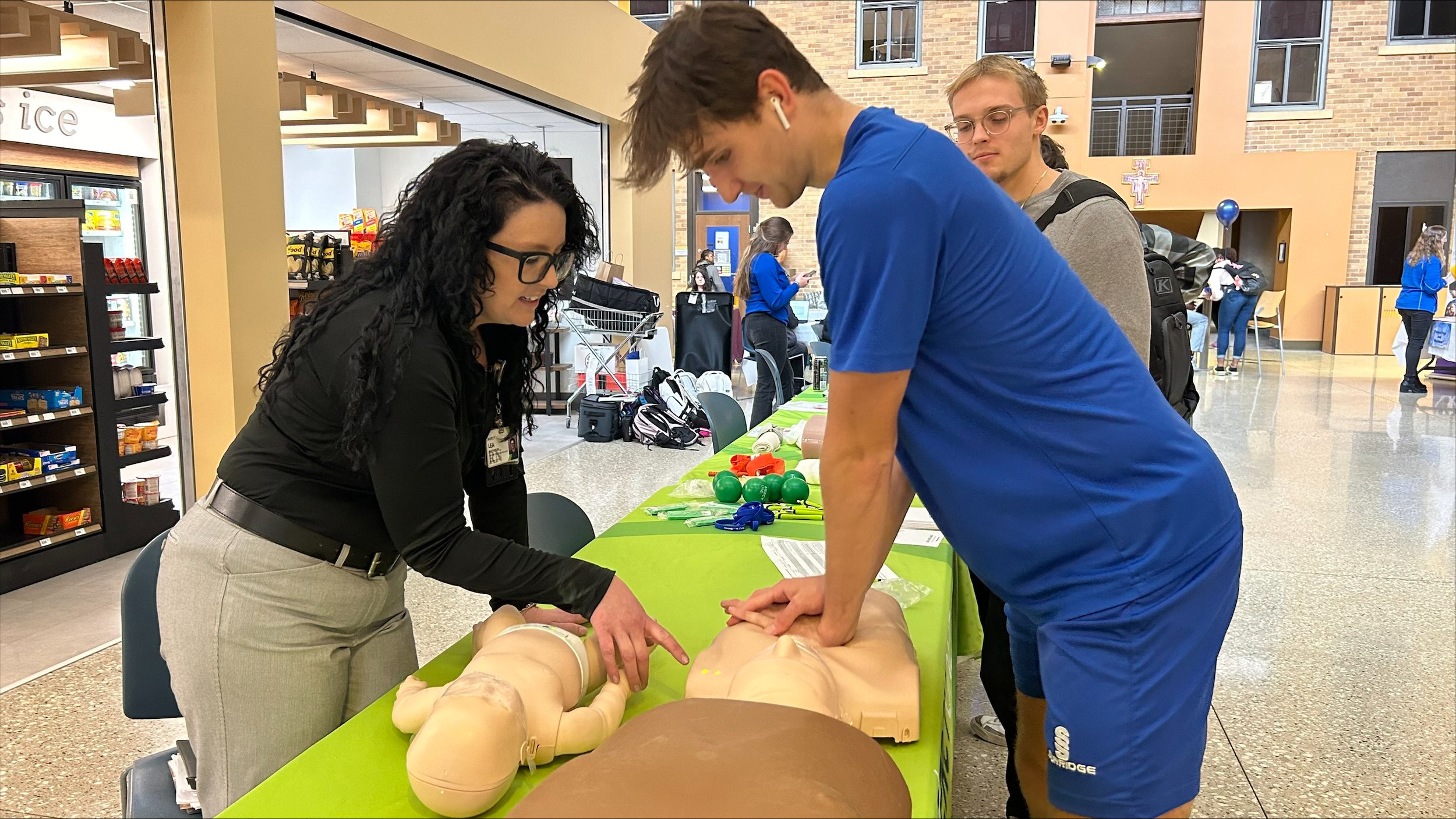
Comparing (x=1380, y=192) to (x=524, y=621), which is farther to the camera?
(x=1380, y=192)

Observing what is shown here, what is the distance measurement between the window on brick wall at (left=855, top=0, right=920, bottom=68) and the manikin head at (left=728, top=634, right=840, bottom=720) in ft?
54.0

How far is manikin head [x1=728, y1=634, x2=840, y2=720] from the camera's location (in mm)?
1115

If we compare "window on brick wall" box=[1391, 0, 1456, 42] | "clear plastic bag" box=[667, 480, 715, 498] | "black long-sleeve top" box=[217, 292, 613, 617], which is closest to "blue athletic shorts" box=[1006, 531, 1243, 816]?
"black long-sleeve top" box=[217, 292, 613, 617]

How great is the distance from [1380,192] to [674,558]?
1776cm

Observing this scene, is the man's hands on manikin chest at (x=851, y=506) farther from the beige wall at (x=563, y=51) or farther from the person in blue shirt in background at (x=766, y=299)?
the person in blue shirt in background at (x=766, y=299)

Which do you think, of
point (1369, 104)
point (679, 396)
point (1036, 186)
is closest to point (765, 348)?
point (679, 396)

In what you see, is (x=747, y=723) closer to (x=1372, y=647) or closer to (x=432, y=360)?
(x=432, y=360)

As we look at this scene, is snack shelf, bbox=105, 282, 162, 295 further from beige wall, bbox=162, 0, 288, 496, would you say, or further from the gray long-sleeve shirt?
the gray long-sleeve shirt

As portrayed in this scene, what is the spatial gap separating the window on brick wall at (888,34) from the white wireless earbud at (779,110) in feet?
53.5

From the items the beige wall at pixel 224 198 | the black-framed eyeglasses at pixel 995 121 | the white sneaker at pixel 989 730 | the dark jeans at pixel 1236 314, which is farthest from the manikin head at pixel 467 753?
the dark jeans at pixel 1236 314

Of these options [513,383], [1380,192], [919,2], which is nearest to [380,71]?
[513,383]

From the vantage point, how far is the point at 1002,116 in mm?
2131

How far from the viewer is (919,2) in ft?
52.7

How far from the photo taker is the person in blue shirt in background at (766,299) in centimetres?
→ 697
